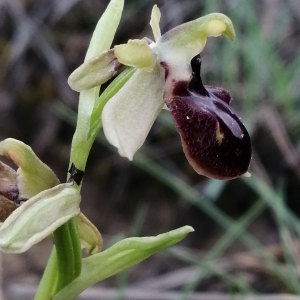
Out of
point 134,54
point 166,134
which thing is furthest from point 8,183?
point 166,134

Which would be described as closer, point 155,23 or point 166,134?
point 155,23

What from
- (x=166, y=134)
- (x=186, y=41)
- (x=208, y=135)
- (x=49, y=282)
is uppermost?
(x=186, y=41)

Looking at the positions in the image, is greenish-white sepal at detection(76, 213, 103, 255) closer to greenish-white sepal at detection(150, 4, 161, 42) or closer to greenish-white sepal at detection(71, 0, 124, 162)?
greenish-white sepal at detection(71, 0, 124, 162)

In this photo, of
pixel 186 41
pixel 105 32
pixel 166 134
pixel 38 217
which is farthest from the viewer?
pixel 166 134

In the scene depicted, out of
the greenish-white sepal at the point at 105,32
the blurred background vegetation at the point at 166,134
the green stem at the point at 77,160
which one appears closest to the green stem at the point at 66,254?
the green stem at the point at 77,160

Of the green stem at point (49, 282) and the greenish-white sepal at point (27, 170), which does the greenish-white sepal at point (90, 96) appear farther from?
the green stem at point (49, 282)

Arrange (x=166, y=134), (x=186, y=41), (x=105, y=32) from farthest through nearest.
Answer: (x=166, y=134), (x=105, y=32), (x=186, y=41)

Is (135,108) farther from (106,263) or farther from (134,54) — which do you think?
(106,263)
